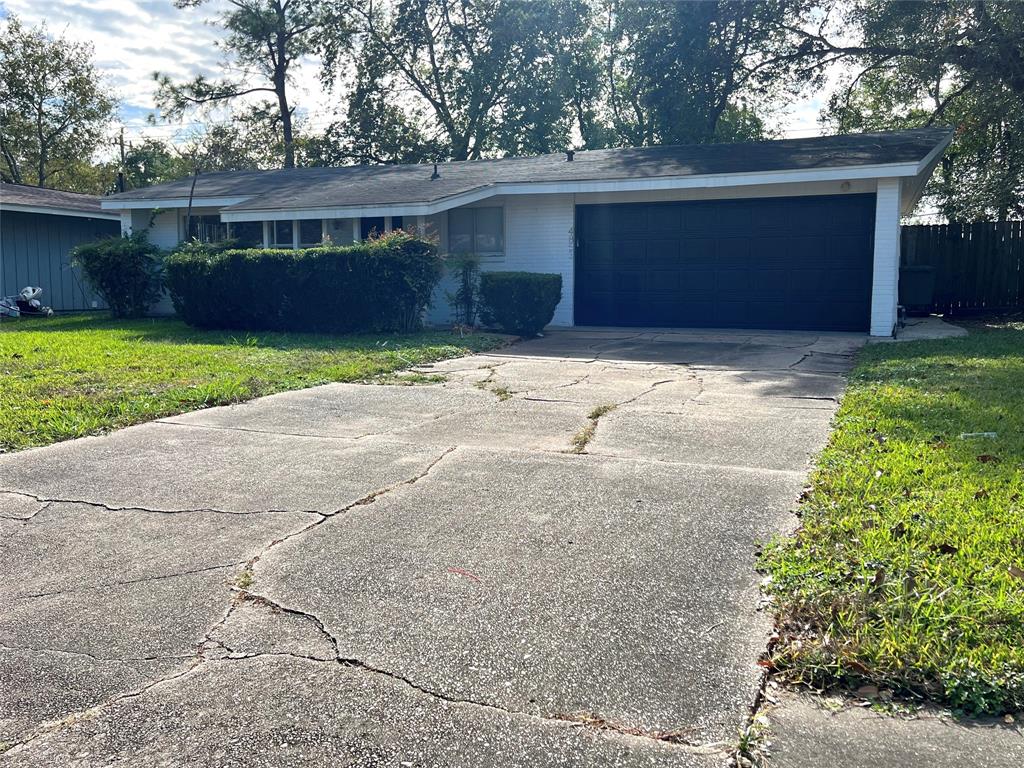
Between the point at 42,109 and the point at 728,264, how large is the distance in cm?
3445

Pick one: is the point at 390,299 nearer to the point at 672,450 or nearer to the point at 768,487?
the point at 672,450

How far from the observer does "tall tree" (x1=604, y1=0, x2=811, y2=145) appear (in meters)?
21.2

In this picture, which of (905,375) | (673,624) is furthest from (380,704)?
(905,375)

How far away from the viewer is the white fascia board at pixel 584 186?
13.3m

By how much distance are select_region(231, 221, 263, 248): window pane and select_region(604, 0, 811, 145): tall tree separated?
11.3 metres

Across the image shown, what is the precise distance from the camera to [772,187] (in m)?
14.6

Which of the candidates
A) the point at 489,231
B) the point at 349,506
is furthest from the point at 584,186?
the point at 349,506

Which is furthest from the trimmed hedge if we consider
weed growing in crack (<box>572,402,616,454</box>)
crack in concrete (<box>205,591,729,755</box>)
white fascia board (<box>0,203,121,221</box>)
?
crack in concrete (<box>205,591,729,755</box>)

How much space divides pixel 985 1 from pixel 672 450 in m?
15.2

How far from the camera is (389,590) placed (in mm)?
3584

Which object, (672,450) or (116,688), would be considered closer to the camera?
(116,688)

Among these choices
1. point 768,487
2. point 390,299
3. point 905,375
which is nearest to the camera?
point 768,487

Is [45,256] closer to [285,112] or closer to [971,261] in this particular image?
[285,112]

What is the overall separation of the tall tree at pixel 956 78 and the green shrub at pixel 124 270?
15.2 m
